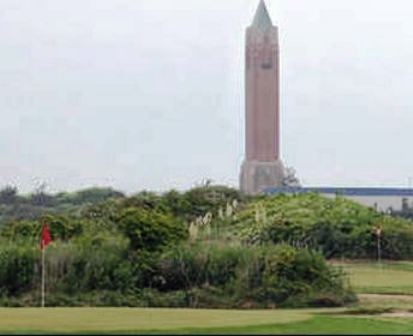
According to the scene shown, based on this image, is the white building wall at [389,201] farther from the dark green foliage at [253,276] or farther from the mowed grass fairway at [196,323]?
the mowed grass fairway at [196,323]

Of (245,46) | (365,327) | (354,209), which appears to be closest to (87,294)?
(365,327)

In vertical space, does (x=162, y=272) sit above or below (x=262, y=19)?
below

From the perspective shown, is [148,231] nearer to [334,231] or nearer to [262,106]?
[334,231]

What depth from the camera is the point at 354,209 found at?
62.3 metres

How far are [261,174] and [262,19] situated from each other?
23.0 m

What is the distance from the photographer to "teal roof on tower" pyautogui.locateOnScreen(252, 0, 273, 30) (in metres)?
144

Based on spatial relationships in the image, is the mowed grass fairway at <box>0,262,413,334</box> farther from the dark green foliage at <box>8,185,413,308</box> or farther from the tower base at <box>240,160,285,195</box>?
the tower base at <box>240,160,285,195</box>

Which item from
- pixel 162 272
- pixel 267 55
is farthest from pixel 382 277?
pixel 267 55

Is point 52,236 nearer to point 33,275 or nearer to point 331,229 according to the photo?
point 33,275

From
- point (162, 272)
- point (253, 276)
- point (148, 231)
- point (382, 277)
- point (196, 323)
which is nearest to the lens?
point (196, 323)

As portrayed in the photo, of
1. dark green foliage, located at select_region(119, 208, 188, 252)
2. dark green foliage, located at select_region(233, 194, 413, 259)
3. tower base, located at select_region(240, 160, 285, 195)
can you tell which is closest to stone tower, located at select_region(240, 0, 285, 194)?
tower base, located at select_region(240, 160, 285, 195)

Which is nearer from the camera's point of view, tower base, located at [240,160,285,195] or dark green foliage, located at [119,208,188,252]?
dark green foliage, located at [119,208,188,252]

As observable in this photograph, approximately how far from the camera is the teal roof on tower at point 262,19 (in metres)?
144

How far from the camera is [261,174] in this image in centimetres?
13175
